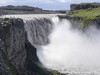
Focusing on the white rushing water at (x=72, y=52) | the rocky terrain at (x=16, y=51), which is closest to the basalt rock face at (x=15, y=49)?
the rocky terrain at (x=16, y=51)

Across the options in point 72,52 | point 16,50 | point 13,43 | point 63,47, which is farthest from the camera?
point 63,47

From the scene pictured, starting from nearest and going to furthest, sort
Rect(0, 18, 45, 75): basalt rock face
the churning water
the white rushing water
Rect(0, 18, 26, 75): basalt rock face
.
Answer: Rect(0, 18, 26, 75): basalt rock face, Rect(0, 18, 45, 75): basalt rock face, the white rushing water, the churning water

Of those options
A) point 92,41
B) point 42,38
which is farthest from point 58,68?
point 92,41

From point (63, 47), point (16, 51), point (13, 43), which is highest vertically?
point (13, 43)

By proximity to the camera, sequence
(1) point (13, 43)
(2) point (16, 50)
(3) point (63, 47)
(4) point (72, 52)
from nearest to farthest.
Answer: (1) point (13, 43) < (2) point (16, 50) < (4) point (72, 52) < (3) point (63, 47)

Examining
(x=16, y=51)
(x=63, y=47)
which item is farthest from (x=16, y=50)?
(x=63, y=47)

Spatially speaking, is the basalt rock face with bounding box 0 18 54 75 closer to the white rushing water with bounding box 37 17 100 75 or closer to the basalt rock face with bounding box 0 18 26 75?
the basalt rock face with bounding box 0 18 26 75

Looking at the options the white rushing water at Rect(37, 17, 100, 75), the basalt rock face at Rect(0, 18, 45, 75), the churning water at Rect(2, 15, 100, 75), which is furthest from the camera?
the churning water at Rect(2, 15, 100, 75)

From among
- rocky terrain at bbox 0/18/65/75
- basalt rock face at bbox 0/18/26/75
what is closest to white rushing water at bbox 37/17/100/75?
rocky terrain at bbox 0/18/65/75

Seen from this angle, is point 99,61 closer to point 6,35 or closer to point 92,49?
point 92,49

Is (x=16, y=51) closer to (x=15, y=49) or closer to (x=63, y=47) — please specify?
(x=15, y=49)
